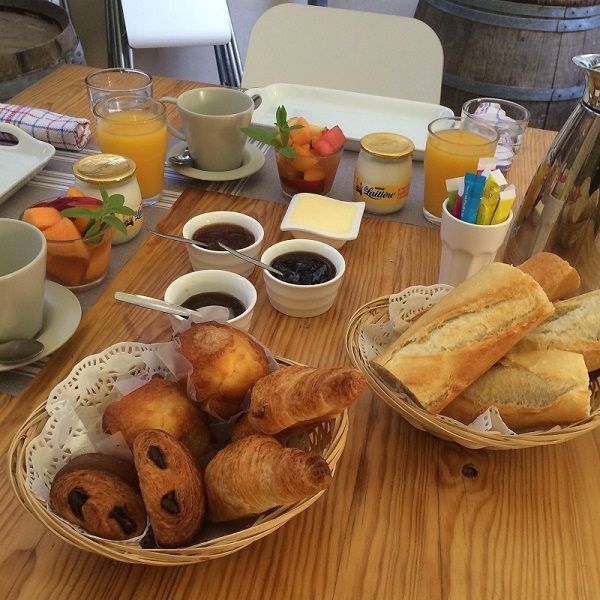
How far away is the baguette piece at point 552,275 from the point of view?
708 millimetres

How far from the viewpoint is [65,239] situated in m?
0.82

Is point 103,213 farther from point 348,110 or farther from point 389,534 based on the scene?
point 348,110

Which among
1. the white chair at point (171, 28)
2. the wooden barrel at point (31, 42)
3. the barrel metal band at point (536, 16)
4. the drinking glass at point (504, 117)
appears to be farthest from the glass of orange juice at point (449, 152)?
the white chair at point (171, 28)

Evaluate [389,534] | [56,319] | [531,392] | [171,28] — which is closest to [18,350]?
[56,319]

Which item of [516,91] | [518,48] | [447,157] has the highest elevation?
[447,157]

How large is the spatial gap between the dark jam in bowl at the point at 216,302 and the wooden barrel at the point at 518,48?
1.49 metres

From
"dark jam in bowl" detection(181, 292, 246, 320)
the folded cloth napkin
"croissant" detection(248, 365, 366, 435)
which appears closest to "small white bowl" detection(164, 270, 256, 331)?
"dark jam in bowl" detection(181, 292, 246, 320)

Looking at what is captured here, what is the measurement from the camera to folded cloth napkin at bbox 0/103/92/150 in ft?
3.88

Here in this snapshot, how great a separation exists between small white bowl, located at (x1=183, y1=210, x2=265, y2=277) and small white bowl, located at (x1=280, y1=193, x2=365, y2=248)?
55mm

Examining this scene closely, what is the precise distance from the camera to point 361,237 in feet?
3.38

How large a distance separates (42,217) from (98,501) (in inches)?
18.1

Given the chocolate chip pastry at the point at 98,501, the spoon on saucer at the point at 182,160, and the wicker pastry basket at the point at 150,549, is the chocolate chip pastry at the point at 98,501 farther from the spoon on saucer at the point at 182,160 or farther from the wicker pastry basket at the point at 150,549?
the spoon on saucer at the point at 182,160

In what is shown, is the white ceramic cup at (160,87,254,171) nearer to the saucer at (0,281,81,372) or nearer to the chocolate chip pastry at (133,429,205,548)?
the saucer at (0,281,81,372)

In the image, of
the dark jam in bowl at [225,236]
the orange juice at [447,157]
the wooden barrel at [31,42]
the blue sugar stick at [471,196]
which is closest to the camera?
the blue sugar stick at [471,196]
